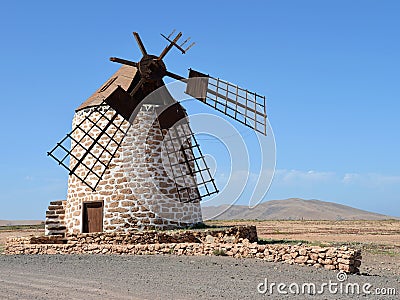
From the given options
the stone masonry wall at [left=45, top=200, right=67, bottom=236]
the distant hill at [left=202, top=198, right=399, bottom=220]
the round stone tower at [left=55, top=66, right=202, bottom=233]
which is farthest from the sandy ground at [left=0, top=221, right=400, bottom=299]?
the distant hill at [left=202, top=198, right=399, bottom=220]

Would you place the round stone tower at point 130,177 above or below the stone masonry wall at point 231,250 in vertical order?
above

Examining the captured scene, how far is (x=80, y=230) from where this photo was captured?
55.1ft

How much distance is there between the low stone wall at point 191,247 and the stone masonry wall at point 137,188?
97 cm

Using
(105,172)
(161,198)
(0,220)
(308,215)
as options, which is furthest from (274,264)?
(0,220)

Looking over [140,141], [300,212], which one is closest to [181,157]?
[140,141]

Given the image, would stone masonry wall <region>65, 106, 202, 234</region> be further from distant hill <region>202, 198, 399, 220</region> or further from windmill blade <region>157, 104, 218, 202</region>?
distant hill <region>202, 198, 399, 220</region>

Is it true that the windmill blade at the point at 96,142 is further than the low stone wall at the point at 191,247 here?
Yes

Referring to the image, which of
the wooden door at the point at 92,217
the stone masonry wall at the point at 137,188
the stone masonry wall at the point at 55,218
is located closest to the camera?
the stone masonry wall at the point at 137,188

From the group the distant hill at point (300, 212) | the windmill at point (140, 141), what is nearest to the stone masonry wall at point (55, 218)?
the windmill at point (140, 141)

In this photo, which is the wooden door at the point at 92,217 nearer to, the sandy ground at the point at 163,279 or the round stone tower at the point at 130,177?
the round stone tower at the point at 130,177

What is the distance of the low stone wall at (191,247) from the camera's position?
35.1 feet

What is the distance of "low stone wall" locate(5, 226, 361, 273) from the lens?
10711 millimetres

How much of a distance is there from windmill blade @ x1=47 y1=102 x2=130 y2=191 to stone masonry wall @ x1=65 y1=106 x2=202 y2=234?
0.05 metres

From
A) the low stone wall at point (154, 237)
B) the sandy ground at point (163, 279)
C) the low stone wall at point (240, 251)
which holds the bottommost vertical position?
the sandy ground at point (163, 279)
